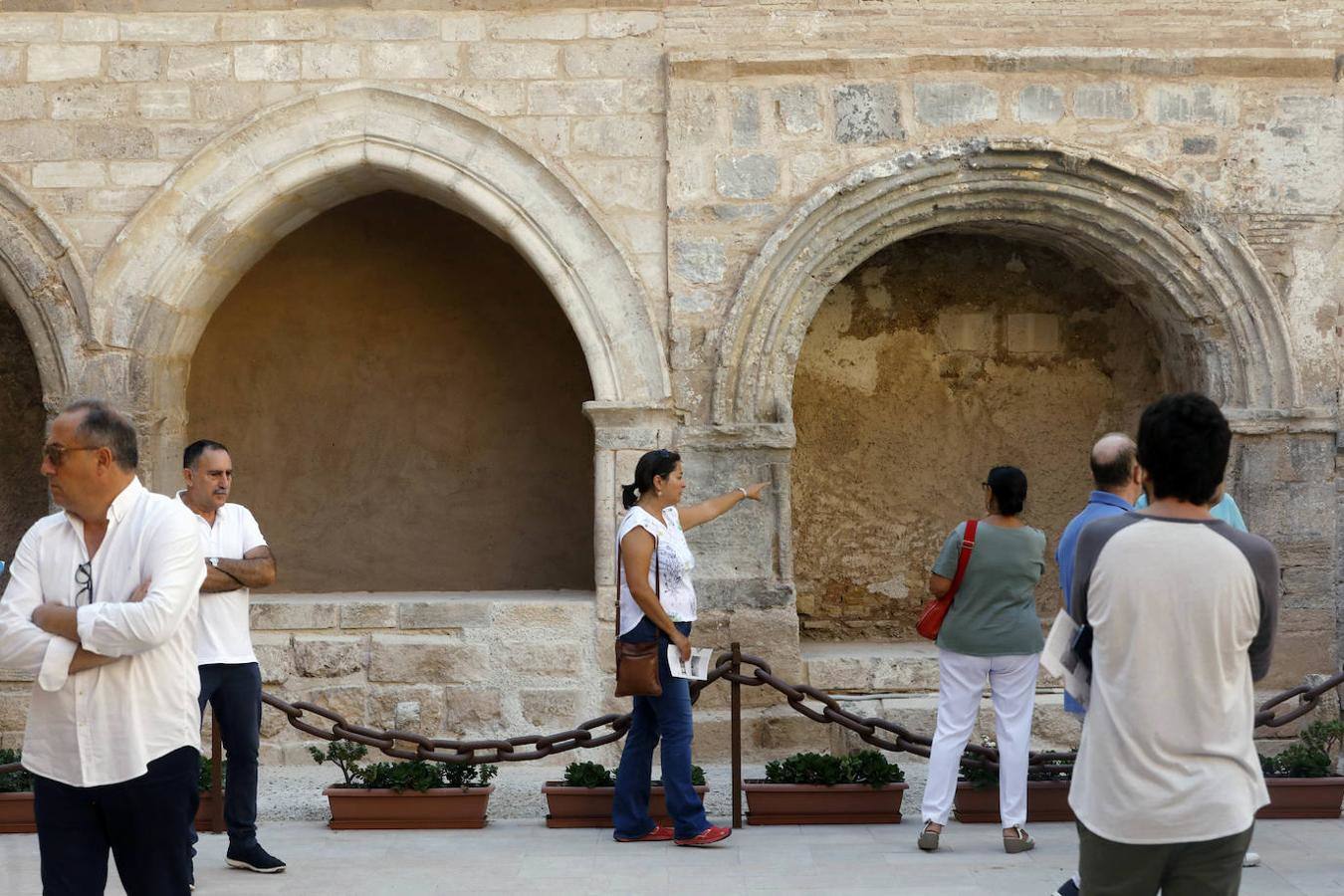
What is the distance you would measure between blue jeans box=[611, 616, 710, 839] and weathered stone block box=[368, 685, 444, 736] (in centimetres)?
202

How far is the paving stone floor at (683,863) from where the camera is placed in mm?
4914

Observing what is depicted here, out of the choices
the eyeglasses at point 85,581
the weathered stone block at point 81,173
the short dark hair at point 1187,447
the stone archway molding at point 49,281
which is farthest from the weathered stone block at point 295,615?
the short dark hair at point 1187,447

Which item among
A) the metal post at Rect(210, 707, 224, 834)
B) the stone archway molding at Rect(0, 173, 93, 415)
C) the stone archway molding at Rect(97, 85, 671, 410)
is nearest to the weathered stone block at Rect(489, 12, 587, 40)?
the stone archway molding at Rect(97, 85, 671, 410)

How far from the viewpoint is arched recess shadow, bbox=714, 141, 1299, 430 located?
724 centimetres

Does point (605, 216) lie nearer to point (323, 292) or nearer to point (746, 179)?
point (746, 179)

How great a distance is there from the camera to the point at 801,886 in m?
4.93

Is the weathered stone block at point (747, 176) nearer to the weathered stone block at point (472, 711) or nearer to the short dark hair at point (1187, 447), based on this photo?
the weathered stone block at point (472, 711)

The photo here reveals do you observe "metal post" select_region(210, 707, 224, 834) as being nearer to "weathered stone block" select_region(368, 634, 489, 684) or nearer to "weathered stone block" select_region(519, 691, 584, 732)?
"weathered stone block" select_region(368, 634, 489, 684)

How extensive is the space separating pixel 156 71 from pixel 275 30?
60 centimetres

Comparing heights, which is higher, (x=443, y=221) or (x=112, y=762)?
(x=443, y=221)

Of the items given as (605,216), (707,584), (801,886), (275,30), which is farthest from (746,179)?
(801,886)

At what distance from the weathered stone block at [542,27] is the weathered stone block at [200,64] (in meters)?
1.29

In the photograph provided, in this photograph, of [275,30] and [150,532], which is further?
[275,30]

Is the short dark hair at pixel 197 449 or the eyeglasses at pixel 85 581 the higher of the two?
the short dark hair at pixel 197 449
